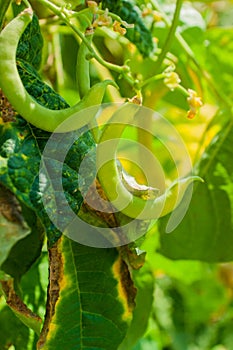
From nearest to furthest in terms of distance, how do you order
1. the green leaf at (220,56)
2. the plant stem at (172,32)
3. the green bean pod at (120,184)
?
the green bean pod at (120,184) → the plant stem at (172,32) → the green leaf at (220,56)

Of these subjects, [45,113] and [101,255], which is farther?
[101,255]

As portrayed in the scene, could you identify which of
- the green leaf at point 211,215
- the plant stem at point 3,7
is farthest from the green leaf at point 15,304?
the green leaf at point 211,215

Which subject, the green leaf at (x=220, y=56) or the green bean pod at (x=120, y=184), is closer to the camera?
the green bean pod at (x=120, y=184)

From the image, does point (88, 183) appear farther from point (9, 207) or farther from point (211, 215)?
point (211, 215)

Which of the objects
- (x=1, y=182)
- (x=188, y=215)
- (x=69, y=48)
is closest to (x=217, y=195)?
(x=188, y=215)

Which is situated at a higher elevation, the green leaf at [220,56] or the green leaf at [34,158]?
the green leaf at [34,158]

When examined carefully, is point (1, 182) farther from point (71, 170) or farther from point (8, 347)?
point (8, 347)

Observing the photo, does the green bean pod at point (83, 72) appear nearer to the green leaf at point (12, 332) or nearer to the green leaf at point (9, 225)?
the green leaf at point (9, 225)
